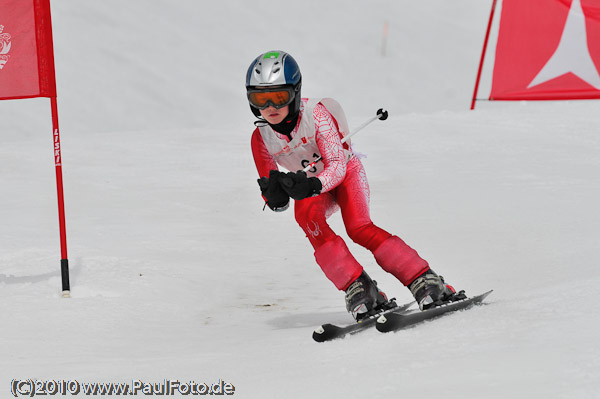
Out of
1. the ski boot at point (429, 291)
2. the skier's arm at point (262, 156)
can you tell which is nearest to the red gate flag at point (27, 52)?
the skier's arm at point (262, 156)

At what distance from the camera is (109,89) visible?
21500 millimetres

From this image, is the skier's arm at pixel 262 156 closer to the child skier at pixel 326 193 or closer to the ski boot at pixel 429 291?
the child skier at pixel 326 193

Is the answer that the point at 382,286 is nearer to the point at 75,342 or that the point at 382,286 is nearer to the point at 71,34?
the point at 75,342

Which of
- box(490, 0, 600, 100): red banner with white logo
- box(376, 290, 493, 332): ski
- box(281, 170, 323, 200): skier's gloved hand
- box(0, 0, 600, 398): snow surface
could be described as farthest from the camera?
box(490, 0, 600, 100): red banner with white logo


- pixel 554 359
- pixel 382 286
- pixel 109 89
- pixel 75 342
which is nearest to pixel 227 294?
pixel 382 286

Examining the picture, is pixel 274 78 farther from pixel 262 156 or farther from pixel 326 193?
pixel 326 193

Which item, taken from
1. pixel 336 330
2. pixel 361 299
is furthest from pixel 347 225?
pixel 336 330

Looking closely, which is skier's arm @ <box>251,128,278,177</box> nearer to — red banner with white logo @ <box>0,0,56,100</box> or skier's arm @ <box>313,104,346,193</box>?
skier's arm @ <box>313,104,346,193</box>

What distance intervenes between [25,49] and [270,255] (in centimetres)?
307

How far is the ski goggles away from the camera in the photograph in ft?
16.0

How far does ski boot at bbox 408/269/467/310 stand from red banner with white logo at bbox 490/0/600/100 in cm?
498

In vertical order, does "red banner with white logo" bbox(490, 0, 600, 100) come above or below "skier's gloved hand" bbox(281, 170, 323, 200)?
above

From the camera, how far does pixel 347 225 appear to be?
5.12 metres

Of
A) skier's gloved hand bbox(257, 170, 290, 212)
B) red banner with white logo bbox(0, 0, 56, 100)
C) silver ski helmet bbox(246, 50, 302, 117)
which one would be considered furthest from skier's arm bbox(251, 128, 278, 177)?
red banner with white logo bbox(0, 0, 56, 100)
